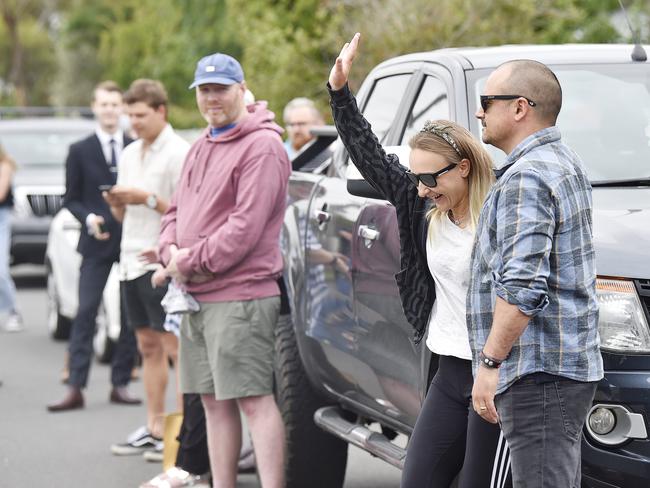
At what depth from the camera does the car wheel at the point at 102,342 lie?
10.5 meters

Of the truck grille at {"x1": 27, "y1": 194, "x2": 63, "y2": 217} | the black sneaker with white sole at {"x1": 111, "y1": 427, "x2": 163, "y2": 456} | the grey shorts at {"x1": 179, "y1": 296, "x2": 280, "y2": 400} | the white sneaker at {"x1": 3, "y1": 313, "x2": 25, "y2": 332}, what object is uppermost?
the grey shorts at {"x1": 179, "y1": 296, "x2": 280, "y2": 400}

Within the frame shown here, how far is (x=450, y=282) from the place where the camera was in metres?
4.23

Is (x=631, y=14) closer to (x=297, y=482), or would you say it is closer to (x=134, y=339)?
(x=134, y=339)

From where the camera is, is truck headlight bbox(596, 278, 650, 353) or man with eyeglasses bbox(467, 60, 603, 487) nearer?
man with eyeglasses bbox(467, 60, 603, 487)

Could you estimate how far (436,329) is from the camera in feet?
14.1

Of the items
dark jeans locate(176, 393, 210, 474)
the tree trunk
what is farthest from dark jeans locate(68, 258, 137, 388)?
the tree trunk

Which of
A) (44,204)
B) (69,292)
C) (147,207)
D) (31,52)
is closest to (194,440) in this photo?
(147,207)

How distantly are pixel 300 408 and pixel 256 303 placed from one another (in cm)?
69

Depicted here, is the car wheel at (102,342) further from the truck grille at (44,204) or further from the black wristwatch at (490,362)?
the black wristwatch at (490,362)

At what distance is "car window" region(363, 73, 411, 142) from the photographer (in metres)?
5.86

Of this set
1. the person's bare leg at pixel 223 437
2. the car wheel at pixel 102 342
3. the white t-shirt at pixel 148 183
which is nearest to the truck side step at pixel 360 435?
the person's bare leg at pixel 223 437

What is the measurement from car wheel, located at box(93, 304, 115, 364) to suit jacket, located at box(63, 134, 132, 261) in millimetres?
1503

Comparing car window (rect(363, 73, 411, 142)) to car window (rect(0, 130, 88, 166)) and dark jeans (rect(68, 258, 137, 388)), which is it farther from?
car window (rect(0, 130, 88, 166))

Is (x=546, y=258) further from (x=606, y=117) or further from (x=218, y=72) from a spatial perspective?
(x=218, y=72)
